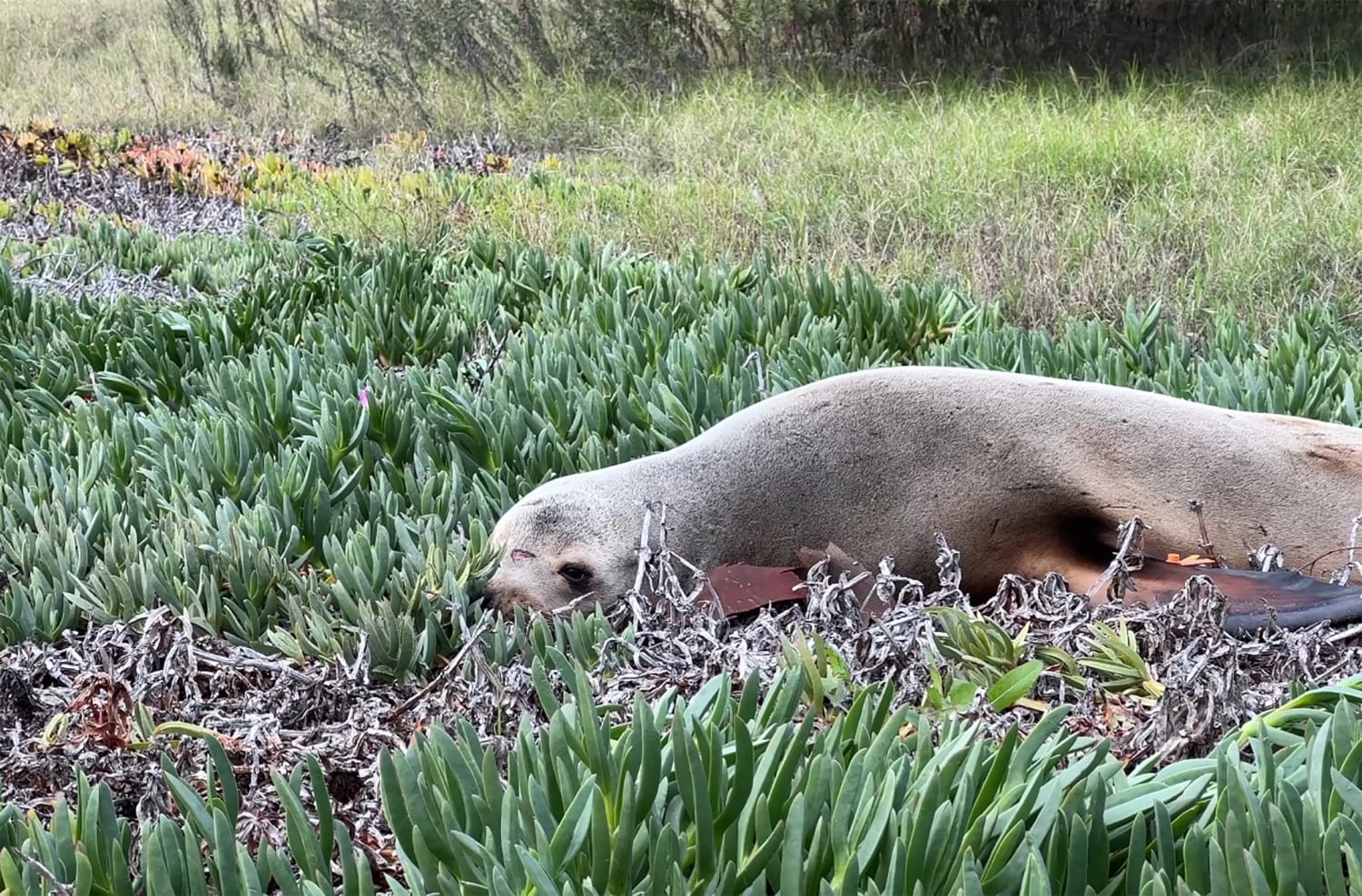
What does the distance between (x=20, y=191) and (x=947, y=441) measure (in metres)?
7.13

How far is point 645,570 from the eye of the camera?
229 cm

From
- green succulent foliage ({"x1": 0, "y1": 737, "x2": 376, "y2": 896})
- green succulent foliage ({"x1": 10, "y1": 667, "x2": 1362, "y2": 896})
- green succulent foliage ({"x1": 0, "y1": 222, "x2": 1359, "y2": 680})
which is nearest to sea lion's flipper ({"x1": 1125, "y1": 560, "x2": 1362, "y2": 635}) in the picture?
green succulent foliage ({"x1": 10, "y1": 667, "x2": 1362, "y2": 896})

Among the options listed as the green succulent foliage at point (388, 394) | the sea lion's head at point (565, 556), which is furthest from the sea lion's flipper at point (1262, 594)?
the green succulent foliage at point (388, 394)

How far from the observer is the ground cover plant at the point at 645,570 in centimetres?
133

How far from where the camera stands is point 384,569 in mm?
2334

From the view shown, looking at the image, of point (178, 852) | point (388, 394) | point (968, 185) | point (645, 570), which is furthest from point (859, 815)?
point (968, 185)

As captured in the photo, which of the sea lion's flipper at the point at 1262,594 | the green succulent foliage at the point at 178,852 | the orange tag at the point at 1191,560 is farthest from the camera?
the orange tag at the point at 1191,560

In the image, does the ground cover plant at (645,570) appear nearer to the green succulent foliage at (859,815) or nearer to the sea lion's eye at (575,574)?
the green succulent foliage at (859,815)

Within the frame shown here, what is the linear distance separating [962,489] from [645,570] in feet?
2.00

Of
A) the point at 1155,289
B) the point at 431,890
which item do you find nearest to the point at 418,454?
the point at 431,890

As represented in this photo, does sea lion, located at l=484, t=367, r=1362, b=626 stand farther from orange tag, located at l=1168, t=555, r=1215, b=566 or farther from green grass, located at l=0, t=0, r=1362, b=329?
green grass, located at l=0, t=0, r=1362, b=329

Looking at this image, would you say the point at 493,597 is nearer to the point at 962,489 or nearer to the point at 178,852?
the point at 962,489

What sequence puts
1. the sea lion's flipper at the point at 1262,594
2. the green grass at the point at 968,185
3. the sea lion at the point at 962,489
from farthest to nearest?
the green grass at the point at 968,185, the sea lion at the point at 962,489, the sea lion's flipper at the point at 1262,594

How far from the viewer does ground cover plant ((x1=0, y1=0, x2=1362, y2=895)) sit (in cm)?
133
